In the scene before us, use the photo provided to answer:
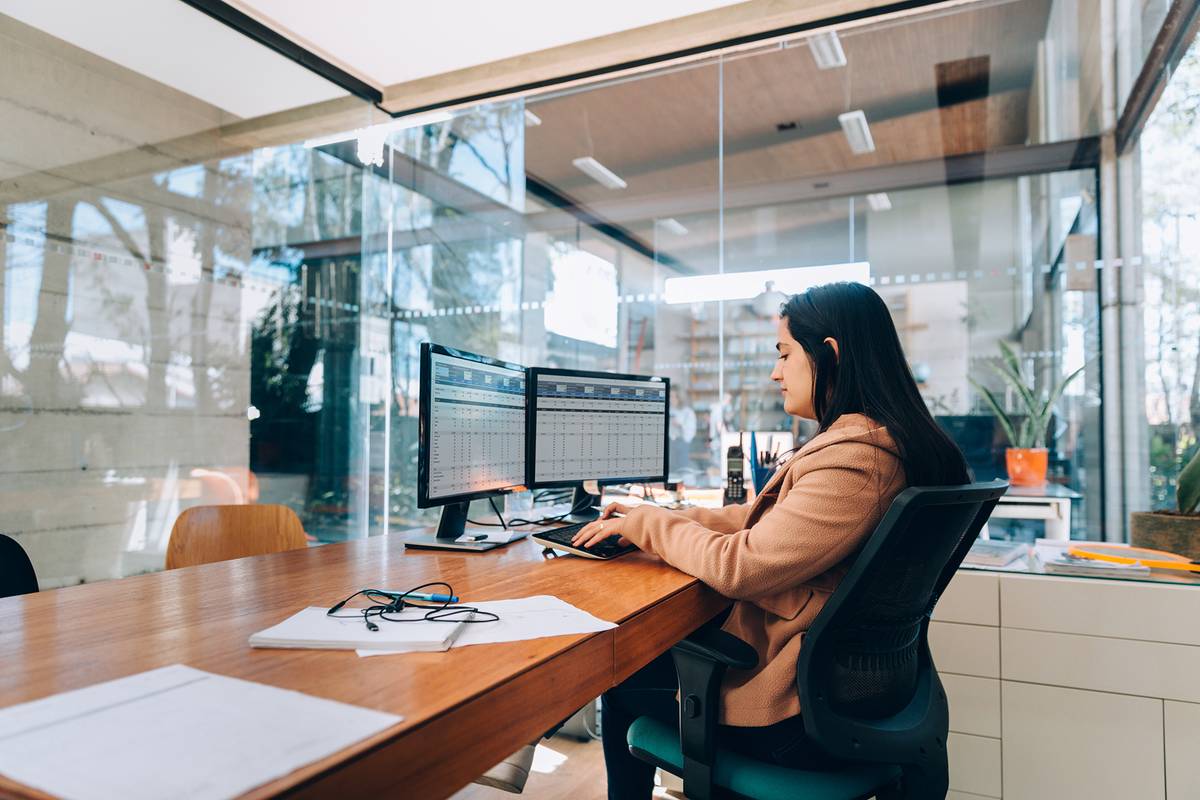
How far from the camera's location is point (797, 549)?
1169mm

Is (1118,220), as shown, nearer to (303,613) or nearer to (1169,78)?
(1169,78)

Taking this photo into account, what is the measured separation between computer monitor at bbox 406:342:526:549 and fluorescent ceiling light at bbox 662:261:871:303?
286 cm

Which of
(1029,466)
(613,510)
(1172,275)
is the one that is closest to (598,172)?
(1029,466)

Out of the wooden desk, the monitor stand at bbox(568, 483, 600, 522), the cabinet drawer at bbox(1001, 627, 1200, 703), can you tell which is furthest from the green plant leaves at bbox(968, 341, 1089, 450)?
the wooden desk

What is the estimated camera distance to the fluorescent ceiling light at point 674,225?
208 inches

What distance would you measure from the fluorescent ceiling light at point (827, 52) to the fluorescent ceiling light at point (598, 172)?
5.85ft

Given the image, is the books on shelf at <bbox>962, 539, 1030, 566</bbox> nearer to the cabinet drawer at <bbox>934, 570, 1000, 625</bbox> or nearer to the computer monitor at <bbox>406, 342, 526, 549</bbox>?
the cabinet drawer at <bbox>934, 570, 1000, 625</bbox>

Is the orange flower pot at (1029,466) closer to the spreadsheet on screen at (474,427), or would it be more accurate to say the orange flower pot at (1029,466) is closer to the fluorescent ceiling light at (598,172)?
the spreadsheet on screen at (474,427)

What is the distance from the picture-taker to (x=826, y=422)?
139 centimetres

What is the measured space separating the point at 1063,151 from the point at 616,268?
9.31 feet

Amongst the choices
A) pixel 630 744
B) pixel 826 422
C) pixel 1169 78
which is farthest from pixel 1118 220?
pixel 630 744

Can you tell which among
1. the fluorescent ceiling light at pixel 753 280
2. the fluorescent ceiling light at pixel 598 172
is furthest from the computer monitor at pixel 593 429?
the fluorescent ceiling light at pixel 598 172

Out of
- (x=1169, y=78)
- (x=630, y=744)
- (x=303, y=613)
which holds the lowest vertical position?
(x=630, y=744)

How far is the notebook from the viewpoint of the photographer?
0.89 metres
